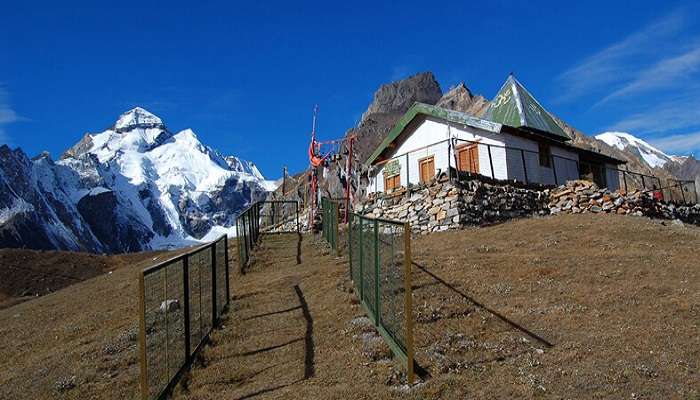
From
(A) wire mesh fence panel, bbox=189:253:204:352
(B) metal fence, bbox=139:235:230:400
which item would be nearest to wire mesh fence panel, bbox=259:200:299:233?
(B) metal fence, bbox=139:235:230:400

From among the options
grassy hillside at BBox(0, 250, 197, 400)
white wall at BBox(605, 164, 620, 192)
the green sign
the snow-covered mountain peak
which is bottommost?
grassy hillside at BBox(0, 250, 197, 400)

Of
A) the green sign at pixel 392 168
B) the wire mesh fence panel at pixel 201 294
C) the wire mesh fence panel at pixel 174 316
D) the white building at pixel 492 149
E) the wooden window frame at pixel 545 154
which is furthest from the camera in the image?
the green sign at pixel 392 168

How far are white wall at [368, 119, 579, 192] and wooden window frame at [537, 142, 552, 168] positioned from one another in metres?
0.23

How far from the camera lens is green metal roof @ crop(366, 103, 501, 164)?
2524cm

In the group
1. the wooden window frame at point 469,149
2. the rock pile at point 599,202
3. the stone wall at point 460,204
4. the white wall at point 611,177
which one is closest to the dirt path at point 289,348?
the stone wall at point 460,204

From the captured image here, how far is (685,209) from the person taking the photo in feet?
91.4

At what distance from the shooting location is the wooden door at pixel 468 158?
1025 inches

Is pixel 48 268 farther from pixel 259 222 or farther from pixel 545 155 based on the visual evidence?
pixel 545 155

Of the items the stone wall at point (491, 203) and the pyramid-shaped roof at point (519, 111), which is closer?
the stone wall at point (491, 203)

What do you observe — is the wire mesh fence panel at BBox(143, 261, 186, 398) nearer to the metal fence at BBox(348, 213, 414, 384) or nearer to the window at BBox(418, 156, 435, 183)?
the metal fence at BBox(348, 213, 414, 384)

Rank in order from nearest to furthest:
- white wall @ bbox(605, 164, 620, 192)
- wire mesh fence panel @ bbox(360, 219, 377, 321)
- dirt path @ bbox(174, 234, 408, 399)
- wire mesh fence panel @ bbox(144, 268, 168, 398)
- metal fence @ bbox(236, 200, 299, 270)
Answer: wire mesh fence panel @ bbox(144, 268, 168, 398) → dirt path @ bbox(174, 234, 408, 399) → wire mesh fence panel @ bbox(360, 219, 377, 321) → metal fence @ bbox(236, 200, 299, 270) → white wall @ bbox(605, 164, 620, 192)

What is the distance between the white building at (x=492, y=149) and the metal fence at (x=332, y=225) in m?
4.49

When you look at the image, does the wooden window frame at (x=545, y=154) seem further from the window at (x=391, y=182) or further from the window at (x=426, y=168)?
the window at (x=391, y=182)

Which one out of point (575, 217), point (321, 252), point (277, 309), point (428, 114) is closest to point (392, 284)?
point (277, 309)
